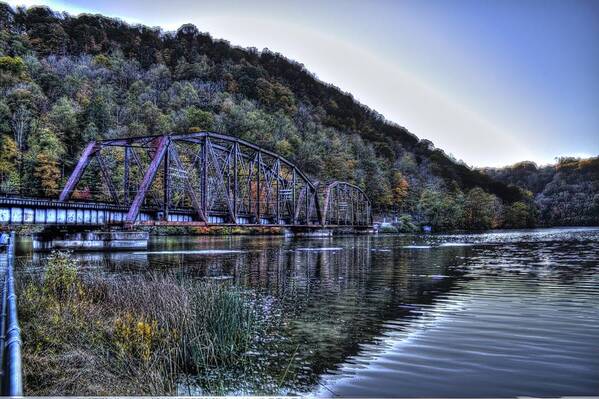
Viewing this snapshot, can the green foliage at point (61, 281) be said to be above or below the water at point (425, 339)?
above

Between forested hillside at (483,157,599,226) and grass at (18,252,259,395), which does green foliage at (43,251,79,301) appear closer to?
grass at (18,252,259,395)

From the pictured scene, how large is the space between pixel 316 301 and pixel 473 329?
723cm

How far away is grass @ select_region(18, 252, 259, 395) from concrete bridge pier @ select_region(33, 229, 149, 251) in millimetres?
40567

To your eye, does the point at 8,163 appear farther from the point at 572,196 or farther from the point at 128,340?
the point at 572,196

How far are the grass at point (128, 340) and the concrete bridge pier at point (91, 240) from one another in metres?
40.6

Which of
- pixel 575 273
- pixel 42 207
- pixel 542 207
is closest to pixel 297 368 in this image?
pixel 575 273

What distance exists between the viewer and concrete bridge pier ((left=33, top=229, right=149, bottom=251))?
175 feet

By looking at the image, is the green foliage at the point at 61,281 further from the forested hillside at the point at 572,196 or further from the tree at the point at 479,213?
the tree at the point at 479,213

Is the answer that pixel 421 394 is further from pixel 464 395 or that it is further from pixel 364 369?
pixel 364 369

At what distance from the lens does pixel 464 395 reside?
843 centimetres

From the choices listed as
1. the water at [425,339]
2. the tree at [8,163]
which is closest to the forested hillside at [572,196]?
the water at [425,339]

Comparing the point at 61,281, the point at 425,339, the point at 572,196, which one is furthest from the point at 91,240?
the point at 572,196

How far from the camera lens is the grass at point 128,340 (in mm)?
8218

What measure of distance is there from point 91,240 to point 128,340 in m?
48.7
